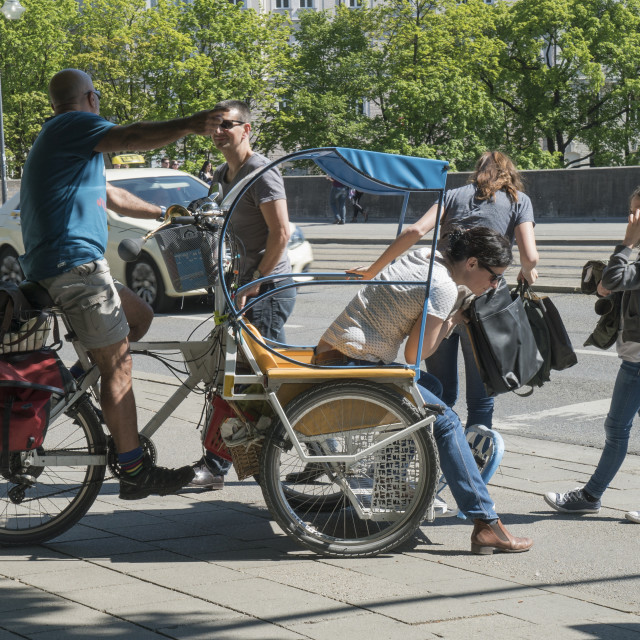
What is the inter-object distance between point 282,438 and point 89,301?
3.07 feet

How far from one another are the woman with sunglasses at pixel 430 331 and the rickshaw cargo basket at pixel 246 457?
45cm

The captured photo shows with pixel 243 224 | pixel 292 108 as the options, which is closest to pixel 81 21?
pixel 292 108

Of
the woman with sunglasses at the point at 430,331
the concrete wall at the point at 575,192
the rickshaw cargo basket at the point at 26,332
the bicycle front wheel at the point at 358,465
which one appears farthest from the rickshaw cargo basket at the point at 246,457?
the concrete wall at the point at 575,192

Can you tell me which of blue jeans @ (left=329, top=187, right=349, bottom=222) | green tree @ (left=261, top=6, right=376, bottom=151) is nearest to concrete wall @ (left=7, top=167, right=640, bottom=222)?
blue jeans @ (left=329, top=187, right=349, bottom=222)

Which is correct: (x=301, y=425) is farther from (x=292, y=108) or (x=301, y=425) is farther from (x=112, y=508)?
(x=292, y=108)

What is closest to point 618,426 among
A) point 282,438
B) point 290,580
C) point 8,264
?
point 282,438

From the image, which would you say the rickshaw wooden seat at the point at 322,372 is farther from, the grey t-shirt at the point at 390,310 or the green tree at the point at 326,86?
the green tree at the point at 326,86

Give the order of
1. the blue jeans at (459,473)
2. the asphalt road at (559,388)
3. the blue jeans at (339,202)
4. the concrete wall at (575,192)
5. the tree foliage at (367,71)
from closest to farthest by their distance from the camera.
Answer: the blue jeans at (459,473) < the asphalt road at (559,388) < the concrete wall at (575,192) < the blue jeans at (339,202) < the tree foliage at (367,71)

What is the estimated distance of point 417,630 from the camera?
11.2 ft

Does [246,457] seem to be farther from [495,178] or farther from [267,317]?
[495,178]

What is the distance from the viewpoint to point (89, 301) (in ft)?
13.8

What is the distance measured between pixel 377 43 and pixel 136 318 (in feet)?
144

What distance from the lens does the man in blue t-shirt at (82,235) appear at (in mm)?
4098

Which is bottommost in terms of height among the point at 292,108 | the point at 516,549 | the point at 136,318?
the point at 516,549
